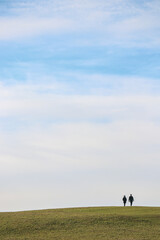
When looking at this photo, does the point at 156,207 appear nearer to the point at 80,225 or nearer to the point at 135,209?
the point at 135,209

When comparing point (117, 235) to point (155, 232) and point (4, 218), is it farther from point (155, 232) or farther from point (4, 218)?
point (4, 218)

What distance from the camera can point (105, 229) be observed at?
46.8 meters

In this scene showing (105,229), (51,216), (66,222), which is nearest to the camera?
(105,229)

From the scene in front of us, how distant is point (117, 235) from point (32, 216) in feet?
46.1

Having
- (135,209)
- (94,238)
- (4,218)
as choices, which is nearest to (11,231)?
(4,218)

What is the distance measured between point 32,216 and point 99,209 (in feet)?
34.4

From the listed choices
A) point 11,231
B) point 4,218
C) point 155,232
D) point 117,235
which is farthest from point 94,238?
point 4,218

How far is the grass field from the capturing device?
146 ft

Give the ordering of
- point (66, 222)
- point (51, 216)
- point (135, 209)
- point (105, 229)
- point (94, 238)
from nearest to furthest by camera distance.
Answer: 1. point (94, 238)
2. point (105, 229)
3. point (66, 222)
4. point (51, 216)
5. point (135, 209)

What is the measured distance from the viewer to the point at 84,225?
1911 inches

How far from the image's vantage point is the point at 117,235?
4422 cm

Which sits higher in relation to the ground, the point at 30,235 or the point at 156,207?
the point at 156,207

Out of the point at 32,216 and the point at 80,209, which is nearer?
the point at 32,216

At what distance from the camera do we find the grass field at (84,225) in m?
44.5
